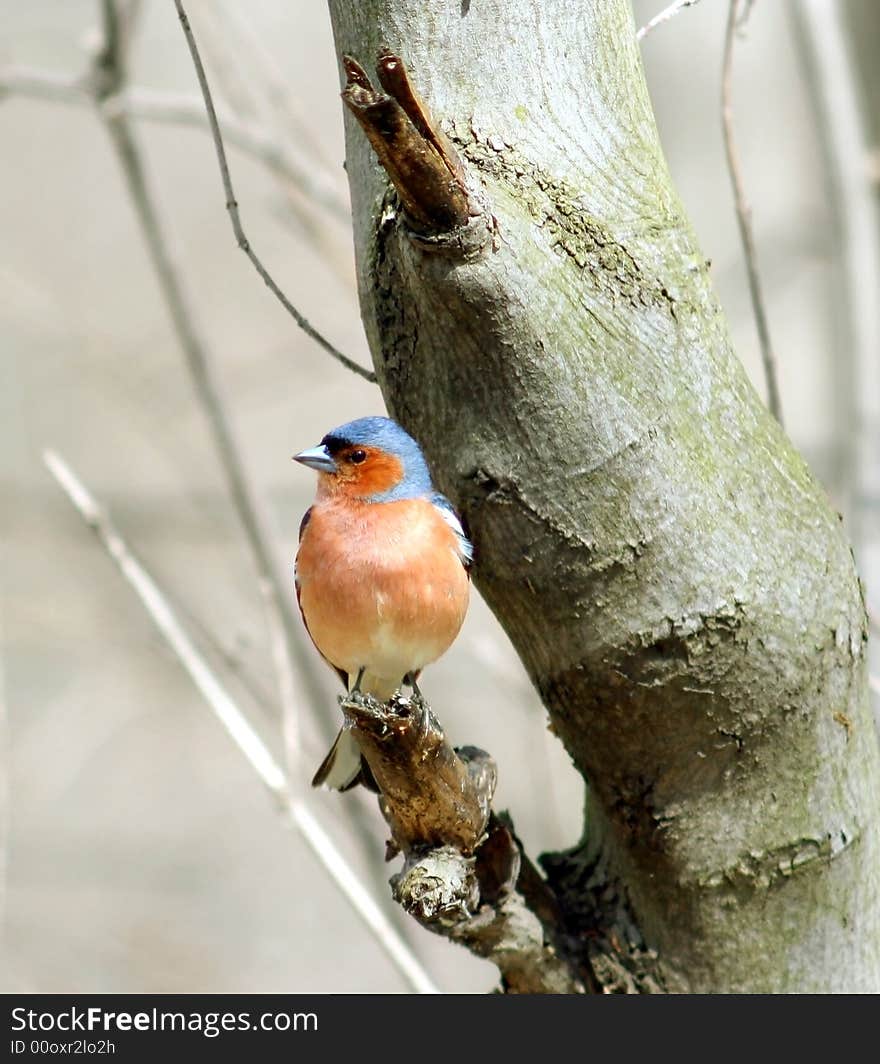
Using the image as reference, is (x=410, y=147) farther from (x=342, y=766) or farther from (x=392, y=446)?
(x=342, y=766)

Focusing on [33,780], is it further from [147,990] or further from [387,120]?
[387,120]

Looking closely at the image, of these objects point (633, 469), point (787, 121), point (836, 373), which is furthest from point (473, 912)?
point (787, 121)

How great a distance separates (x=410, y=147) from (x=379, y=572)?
104cm

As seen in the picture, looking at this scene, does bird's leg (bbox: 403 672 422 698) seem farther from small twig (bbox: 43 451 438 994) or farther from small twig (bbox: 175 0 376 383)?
small twig (bbox: 175 0 376 383)

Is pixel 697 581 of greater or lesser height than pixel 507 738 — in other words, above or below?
above

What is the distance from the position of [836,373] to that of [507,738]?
343 centimetres

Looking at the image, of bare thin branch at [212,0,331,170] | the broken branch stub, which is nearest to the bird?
the broken branch stub

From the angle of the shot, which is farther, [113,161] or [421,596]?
[113,161]

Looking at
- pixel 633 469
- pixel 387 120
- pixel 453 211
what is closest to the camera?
pixel 387 120

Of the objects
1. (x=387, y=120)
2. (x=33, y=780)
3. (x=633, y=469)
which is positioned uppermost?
(x=387, y=120)

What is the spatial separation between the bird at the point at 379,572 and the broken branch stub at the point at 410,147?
0.59 m

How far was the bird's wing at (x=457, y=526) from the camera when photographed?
206cm

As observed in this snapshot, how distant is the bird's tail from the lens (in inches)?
102

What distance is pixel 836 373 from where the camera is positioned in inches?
169
